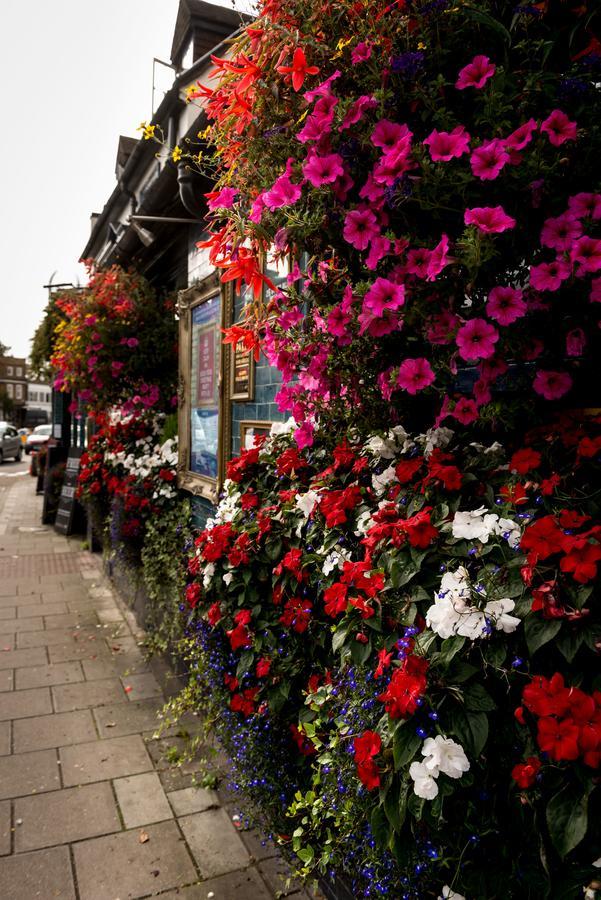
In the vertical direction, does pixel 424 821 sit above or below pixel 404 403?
below

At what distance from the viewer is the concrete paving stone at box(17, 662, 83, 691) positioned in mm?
4449

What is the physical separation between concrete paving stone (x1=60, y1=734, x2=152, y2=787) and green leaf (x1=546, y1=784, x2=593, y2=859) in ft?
9.27

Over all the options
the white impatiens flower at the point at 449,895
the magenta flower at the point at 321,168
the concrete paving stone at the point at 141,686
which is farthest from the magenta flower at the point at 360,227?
the concrete paving stone at the point at 141,686

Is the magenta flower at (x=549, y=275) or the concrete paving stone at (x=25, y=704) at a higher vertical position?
the magenta flower at (x=549, y=275)

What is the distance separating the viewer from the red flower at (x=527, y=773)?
3.93 feet

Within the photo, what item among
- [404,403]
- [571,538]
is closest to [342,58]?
[404,403]

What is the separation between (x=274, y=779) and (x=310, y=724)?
2.06 feet

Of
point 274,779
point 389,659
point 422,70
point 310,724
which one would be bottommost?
point 274,779

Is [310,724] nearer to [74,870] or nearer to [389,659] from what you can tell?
[389,659]

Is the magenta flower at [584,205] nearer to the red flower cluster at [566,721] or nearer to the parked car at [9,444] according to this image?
the red flower cluster at [566,721]

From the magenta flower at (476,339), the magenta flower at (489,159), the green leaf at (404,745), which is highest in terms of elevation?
the magenta flower at (489,159)

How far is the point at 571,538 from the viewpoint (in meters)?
1.30

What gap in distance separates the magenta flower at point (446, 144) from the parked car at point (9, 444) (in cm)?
2774

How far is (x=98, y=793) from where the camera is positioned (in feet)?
10.5
